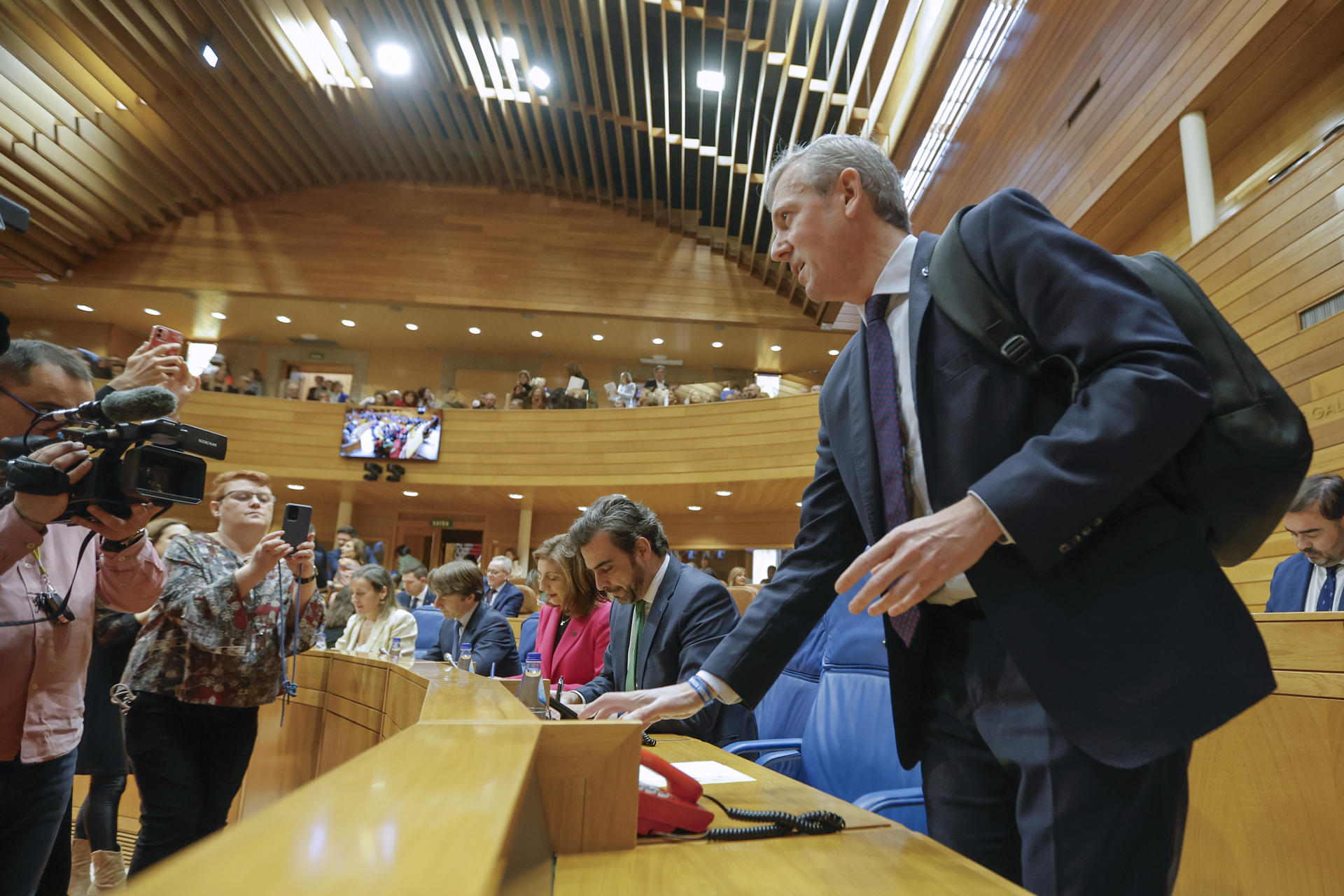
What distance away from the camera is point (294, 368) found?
569 inches

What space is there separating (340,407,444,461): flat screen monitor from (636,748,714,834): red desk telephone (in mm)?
11830

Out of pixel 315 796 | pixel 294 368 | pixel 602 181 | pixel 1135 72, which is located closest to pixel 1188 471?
pixel 315 796

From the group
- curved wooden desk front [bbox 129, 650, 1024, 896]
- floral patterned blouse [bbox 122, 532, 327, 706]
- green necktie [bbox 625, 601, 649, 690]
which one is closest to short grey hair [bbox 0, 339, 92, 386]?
floral patterned blouse [bbox 122, 532, 327, 706]

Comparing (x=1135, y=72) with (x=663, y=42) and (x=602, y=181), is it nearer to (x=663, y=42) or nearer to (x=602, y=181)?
(x=663, y=42)

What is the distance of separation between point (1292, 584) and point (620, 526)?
104 inches

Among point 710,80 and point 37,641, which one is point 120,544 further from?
point 710,80

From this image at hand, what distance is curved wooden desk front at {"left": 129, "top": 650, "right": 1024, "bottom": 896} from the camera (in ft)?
1.07

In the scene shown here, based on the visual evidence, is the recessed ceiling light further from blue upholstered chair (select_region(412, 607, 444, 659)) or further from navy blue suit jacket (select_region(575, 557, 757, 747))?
navy blue suit jacket (select_region(575, 557, 757, 747))

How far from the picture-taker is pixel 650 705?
3.87ft

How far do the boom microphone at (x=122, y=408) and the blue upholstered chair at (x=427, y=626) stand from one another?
395 cm

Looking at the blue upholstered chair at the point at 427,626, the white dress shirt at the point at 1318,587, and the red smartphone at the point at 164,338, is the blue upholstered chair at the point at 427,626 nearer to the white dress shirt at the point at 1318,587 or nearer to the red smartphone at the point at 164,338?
the red smartphone at the point at 164,338

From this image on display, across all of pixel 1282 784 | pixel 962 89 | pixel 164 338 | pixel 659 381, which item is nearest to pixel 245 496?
pixel 164 338

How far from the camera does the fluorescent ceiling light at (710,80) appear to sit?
8.88 metres

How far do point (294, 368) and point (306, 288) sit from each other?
270 cm
